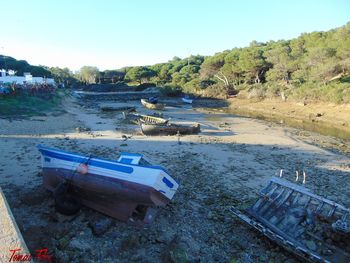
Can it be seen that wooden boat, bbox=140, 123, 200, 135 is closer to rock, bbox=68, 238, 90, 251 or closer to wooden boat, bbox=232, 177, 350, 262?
wooden boat, bbox=232, 177, 350, 262

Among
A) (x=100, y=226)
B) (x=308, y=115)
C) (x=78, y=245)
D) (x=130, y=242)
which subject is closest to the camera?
(x=78, y=245)

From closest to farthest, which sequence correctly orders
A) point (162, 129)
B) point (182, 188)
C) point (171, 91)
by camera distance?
point (182, 188) → point (162, 129) → point (171, 91)

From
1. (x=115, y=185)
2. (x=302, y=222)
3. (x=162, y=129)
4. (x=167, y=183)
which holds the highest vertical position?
(x=167, y=183)

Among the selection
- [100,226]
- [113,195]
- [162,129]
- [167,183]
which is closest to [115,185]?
[113,195]

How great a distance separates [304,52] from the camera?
56094 mm

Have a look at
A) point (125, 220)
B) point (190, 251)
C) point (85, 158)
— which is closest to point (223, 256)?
point (190, 251)

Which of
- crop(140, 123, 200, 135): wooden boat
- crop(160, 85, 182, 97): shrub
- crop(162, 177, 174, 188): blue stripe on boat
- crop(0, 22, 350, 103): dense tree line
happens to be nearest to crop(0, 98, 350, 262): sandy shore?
crop(140, 123, 200, 135): wooden boat

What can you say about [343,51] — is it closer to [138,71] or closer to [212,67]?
[212,67]

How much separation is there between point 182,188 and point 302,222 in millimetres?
4288

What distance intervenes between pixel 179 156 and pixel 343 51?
38122mm

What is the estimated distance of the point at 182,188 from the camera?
35.1 ft

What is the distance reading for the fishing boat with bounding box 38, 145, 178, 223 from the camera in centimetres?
778

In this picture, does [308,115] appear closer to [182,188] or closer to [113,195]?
[182,188]

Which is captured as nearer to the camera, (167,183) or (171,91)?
(167,183)
